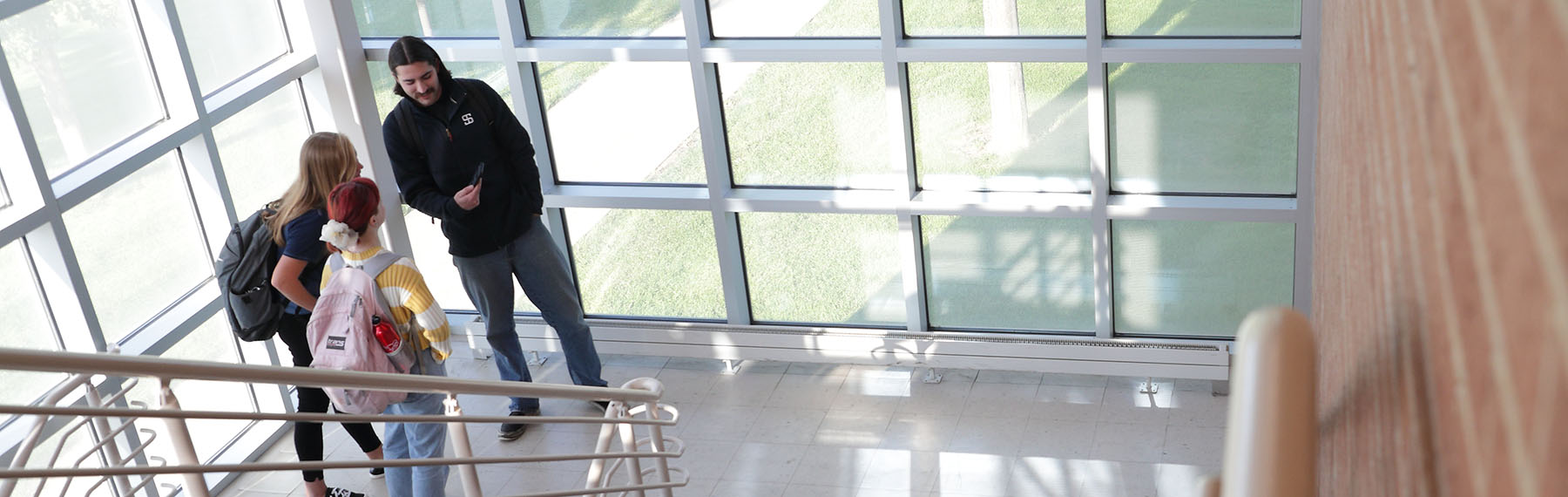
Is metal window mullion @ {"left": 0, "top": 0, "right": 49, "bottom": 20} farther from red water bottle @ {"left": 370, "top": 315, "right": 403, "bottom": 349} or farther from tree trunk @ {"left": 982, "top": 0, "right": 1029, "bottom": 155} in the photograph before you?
tree trunk @ {"left": 982, "top": 0, "right": 1029, "bottom": 155}

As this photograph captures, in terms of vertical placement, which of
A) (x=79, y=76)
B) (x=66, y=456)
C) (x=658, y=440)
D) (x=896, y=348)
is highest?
(x=79, y=76)

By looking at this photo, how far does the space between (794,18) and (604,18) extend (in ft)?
2.70

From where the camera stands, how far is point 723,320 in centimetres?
606

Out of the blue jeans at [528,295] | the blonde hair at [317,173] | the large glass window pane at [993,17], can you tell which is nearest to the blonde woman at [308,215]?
the blonde hair at [317,173]

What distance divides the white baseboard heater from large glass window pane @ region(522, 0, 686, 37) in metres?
1.35

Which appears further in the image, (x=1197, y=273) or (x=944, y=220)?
(x=944, y=220)

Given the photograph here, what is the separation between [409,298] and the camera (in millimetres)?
3764

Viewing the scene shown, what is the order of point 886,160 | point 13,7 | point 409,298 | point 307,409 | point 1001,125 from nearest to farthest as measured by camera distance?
point 409,298, point 13,7, point 307,409, point 1001,125, point 886,160

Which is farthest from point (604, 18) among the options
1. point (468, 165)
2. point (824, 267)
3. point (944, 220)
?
point (944, 220)

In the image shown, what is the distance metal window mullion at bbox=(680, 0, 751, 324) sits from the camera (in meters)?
5.30

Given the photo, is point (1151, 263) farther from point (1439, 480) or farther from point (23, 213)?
point (1439, 480)

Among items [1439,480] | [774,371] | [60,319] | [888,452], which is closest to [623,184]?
[774,371]

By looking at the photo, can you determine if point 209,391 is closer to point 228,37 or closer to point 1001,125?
point 228,37

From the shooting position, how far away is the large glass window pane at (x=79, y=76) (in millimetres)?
4441
